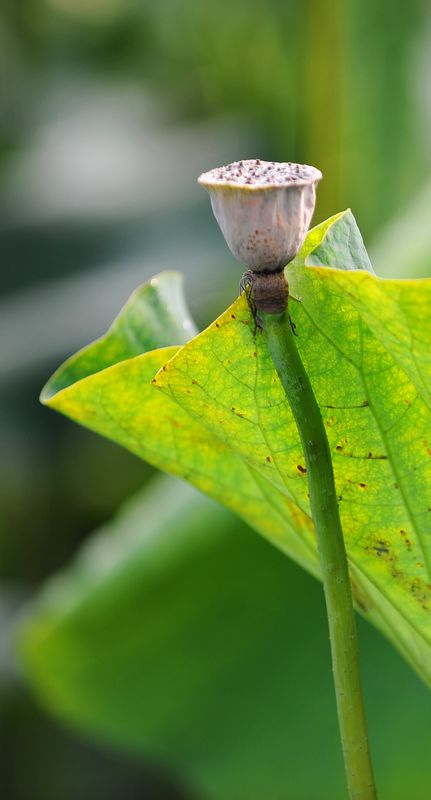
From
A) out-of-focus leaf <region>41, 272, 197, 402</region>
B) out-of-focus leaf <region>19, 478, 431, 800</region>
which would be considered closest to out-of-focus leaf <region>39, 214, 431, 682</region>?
out-of-focus leaf <region>41, 272, 197, 402</region>

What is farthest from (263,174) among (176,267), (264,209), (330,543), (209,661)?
(176,267)

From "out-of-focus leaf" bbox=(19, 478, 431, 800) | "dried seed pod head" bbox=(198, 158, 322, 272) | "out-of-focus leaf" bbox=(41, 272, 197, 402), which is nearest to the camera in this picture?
"dried seed pod head" bbox=(198, 158, 322, 272)

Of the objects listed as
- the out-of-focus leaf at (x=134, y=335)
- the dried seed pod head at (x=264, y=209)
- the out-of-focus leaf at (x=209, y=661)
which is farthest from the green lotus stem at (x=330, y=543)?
the out-of-focus leaf at (x=209, y=661)

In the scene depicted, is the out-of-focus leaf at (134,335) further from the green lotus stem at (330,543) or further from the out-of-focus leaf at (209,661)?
the out-of-focus leaf at (209,661)

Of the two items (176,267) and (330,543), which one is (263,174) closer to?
(330,543)

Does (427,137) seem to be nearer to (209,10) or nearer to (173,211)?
(173,211)

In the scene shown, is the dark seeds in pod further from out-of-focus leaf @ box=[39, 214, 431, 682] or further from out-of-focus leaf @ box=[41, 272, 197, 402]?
Result: out-of-focus leaf @ box=[41, 272, 197, 402]
